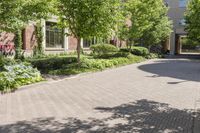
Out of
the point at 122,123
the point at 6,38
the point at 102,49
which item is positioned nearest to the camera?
the point at 122,123

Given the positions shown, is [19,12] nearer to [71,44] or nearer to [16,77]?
[16,77]

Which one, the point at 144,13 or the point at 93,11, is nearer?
the point at 93,11

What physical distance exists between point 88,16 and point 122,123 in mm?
10987

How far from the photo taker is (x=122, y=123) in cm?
757

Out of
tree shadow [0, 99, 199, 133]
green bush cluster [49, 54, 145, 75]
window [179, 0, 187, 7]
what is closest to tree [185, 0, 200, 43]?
green bush cluster [49, 54, 145, 75]

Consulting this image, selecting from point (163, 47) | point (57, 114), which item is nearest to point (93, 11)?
point (57, 114)

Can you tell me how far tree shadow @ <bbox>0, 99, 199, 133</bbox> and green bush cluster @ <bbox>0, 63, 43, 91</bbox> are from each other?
3.76 m

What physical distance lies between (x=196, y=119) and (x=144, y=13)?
20581 millimetres

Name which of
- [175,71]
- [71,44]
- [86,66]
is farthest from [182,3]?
[86,66]

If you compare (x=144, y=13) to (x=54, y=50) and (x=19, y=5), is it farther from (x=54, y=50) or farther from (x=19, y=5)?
(x=19, y=5)

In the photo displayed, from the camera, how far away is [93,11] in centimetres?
1752

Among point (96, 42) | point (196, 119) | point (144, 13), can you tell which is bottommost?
point (196, 119)

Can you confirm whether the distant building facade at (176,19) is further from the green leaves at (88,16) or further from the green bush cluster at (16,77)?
the green bush cluster at (16,77)

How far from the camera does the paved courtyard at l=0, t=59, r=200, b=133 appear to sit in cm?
718
